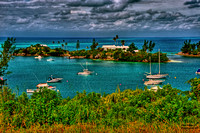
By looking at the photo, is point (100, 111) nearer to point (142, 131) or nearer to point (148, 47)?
point (142, 131)

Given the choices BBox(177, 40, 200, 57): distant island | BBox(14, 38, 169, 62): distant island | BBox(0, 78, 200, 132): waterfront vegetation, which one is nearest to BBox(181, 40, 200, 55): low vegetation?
BBox(177, 40, 200, 57): distant island

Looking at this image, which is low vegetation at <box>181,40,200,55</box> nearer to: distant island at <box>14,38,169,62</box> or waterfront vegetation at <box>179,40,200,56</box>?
waterfront vegetation at <box>179,40,200,56</box>

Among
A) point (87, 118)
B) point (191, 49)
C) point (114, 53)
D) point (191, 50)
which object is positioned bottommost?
point (114, 53)

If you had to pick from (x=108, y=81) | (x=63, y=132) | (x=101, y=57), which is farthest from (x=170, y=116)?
(x=101, y=57)

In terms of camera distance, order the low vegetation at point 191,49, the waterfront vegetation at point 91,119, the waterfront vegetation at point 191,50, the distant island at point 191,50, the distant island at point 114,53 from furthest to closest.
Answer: the low vegetation at point 191,49, the waterfront vegetation at point 191,50, the distant island at point 191,50, the distant island at point 114,53, the waterfront vegetation at point 91,119

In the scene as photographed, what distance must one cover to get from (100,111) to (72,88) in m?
34.9

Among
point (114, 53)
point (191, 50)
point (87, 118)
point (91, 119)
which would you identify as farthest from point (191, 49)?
point (91, 119)

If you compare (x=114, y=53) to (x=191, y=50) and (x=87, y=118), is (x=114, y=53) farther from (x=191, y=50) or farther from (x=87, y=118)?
(x=87, y=118)

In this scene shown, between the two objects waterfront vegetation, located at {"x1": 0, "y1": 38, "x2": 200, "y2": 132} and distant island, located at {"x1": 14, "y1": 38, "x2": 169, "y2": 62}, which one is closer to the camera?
waterfront vegetation, located at {"x1": 0, "y1": 38, "x2": 200, "y2": 132}

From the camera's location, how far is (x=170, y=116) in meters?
10.7

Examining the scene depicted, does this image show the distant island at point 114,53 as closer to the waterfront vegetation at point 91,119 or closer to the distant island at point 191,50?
the distant island at point 191,50

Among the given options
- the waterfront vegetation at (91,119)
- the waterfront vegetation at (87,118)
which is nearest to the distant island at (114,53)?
the waterfront vegetation at (91,119)

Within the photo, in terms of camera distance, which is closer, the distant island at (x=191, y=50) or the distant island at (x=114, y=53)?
the distant island at (x=114, y=53)

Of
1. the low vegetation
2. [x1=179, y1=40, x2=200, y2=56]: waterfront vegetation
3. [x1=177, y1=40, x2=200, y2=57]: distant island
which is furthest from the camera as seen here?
the low vegetation
